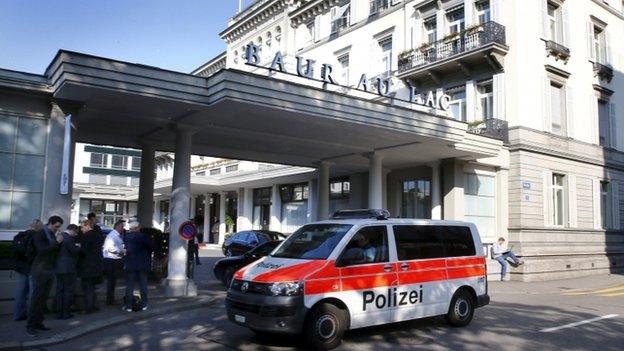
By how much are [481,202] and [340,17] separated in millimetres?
14150

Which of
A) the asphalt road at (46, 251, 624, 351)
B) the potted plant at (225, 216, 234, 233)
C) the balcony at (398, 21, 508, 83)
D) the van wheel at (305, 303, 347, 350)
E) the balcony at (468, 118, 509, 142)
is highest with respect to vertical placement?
the balcony at (398, 21, 508, 83)

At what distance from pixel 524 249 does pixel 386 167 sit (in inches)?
243

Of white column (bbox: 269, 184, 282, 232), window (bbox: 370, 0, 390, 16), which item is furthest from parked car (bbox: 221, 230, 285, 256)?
window (bbox: 370, 0, 390, 16)

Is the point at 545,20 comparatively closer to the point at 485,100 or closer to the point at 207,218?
the point at 485,100

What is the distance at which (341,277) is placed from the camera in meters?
7.76

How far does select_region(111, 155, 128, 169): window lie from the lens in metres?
59.9

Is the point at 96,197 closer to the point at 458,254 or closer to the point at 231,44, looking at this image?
the point at 231,44

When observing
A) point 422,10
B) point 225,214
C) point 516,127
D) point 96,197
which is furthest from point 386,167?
point 96,197

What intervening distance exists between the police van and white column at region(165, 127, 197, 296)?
15.2 ft

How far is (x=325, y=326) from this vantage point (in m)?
7.52

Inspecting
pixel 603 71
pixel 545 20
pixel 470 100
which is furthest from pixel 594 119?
pixel 470 100

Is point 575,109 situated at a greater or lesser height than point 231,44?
lesser

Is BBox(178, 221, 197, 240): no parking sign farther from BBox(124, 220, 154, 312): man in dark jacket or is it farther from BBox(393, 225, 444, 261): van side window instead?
BBox(393, 225, 444, 261): van side window

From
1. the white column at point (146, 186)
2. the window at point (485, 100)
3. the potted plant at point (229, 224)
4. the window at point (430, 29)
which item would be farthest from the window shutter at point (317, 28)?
the white column at point (146, 186)
